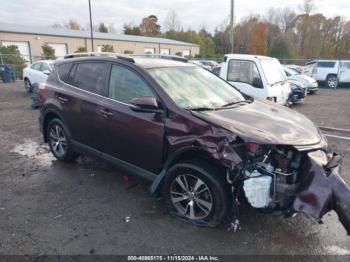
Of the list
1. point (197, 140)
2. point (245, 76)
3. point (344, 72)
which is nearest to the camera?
point (197, 140)

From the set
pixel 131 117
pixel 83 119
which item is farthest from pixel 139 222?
pixel 83 119

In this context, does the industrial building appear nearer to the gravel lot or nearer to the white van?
the white van

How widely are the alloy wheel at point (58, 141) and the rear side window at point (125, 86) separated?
1.57 metres

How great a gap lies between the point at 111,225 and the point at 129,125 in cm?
121

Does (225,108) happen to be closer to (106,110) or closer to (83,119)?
(106,110)

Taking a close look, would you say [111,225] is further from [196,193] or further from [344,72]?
[344,72]

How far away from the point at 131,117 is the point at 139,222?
1.26m

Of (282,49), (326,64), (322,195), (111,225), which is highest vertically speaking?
(282,49)

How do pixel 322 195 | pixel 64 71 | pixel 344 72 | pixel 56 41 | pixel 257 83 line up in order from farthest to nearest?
pixel 56 41, pixel 344 72, pixel 257 83, pixel 64 71, pixel 322 195

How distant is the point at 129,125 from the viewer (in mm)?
3758

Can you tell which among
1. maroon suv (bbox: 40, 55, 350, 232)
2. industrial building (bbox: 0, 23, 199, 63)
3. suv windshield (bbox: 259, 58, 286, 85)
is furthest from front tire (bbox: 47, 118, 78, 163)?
industrial building (bbox: 0, 23, 199, 63)

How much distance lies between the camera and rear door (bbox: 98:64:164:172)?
3.57 m

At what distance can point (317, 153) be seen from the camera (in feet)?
10.1

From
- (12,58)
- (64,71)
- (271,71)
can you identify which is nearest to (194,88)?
(64,71)
